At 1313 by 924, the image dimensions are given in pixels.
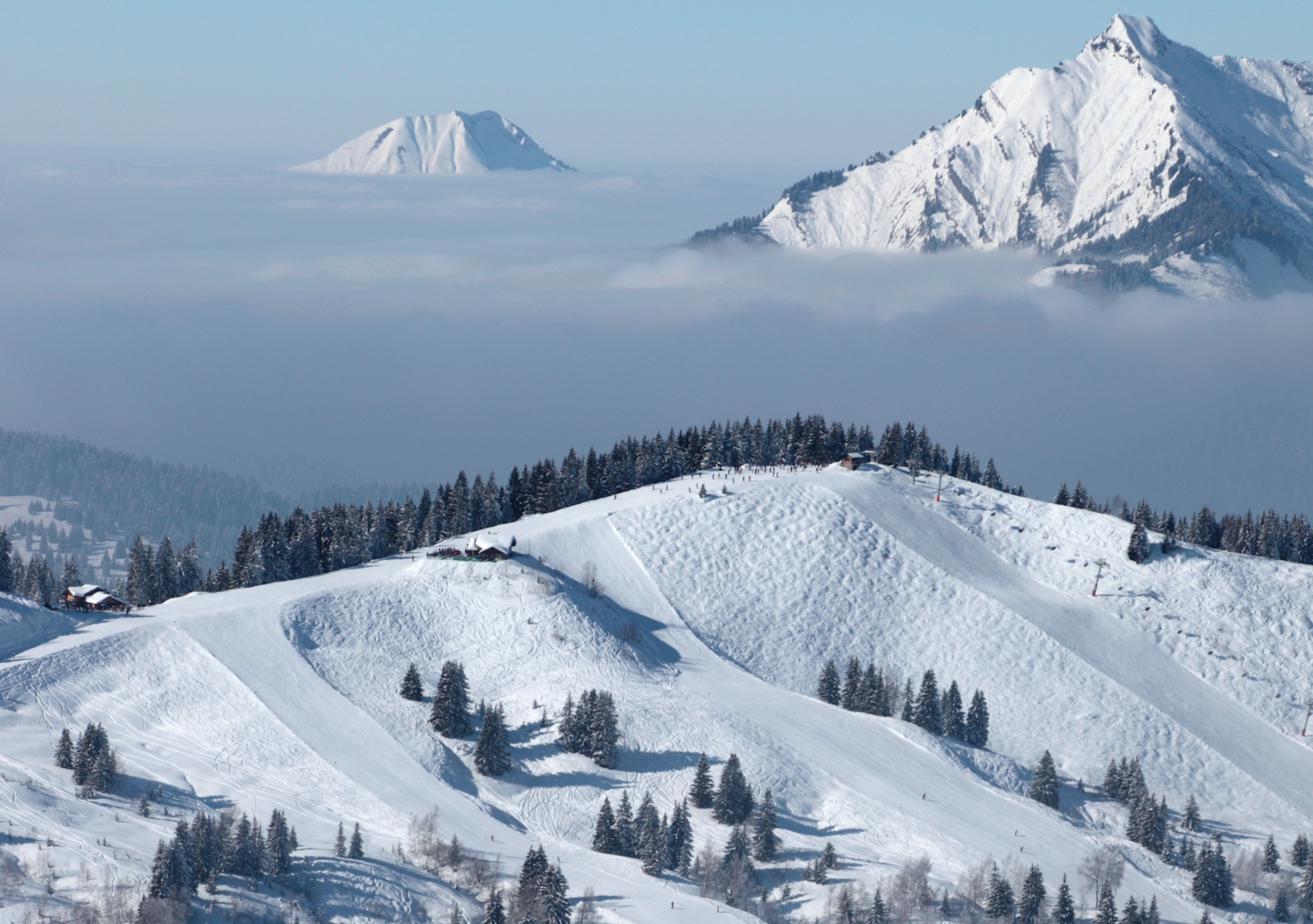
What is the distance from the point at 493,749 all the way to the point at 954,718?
1586 inches

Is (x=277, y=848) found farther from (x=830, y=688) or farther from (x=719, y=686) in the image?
(x=830, y=688)

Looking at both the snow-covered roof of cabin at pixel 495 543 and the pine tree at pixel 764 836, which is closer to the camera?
the pine tree at pixel 764 836

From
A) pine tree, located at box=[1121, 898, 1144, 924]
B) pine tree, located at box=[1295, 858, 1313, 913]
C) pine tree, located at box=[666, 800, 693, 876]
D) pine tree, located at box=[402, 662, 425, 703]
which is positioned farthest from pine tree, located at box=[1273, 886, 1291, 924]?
pine tree, located at box=[402, 662, 425, 703]

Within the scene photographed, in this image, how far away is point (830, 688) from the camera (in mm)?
118750

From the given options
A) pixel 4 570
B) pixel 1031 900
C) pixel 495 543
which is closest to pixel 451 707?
pixel 495 543

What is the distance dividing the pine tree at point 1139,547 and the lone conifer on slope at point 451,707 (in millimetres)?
78154

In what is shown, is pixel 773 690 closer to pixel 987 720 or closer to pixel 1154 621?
pixel 987 720

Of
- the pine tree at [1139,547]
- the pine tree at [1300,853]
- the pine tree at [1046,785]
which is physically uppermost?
the pine tree at [1139,547]

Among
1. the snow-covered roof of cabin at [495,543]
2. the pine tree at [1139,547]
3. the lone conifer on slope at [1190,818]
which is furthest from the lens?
the pine tree at [1139,547]

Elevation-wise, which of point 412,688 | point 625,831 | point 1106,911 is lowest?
point 1106,911

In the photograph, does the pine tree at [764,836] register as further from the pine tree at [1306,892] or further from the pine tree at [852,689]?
the pine tree at [1306,892]

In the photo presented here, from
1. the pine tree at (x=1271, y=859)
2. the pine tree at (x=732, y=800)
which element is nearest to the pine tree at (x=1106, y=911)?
the pine tree at (x=1271, y=859)

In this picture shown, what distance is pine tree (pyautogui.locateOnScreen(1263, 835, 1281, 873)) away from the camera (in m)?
102

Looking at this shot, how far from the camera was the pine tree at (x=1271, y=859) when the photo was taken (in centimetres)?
10238
